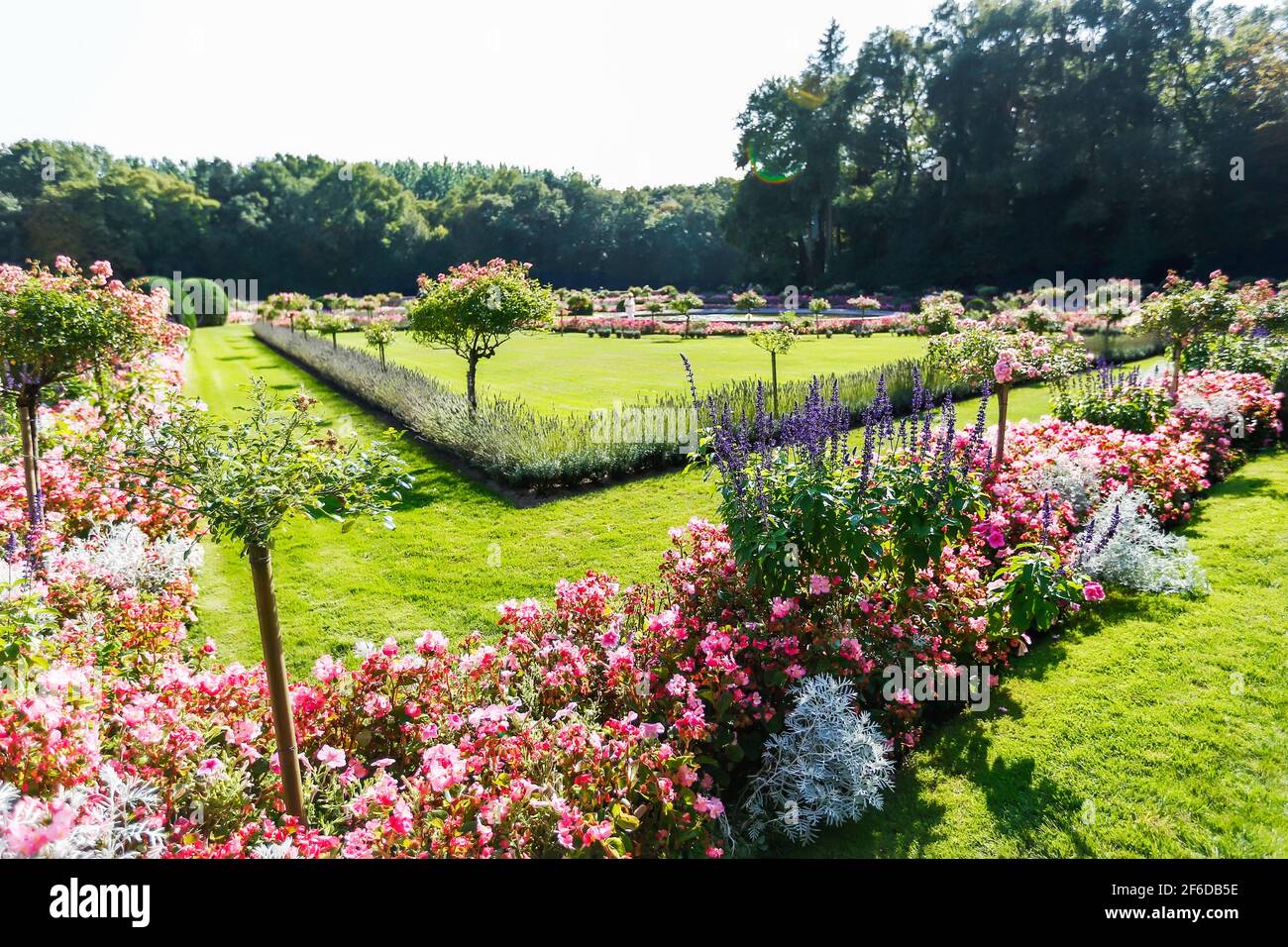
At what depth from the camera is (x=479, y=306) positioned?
36.8 feet

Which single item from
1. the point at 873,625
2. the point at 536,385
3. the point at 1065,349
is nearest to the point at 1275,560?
the point at 1065,349

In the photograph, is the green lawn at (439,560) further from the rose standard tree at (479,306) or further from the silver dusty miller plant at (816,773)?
the silver dusty miller plant at (816,773)

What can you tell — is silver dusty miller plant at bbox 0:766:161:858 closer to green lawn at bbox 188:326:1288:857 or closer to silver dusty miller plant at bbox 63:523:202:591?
green lawn at bbox 188:326:1288:857

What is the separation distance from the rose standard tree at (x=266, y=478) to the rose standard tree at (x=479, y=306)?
27.0ft

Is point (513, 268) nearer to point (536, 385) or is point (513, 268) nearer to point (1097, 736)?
point (536, 385)

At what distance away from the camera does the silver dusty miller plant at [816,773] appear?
3270 mm

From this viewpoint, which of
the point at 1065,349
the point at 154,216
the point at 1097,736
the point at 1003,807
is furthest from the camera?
the point at 154,216

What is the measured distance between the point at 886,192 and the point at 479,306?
158 ft

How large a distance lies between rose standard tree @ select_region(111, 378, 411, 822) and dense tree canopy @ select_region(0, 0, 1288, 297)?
44.9 metres

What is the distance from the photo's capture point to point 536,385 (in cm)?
1711

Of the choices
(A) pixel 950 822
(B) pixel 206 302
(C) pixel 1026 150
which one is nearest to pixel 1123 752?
(A) pixel 950 822

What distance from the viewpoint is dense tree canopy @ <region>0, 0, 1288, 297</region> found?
3731 centimetres

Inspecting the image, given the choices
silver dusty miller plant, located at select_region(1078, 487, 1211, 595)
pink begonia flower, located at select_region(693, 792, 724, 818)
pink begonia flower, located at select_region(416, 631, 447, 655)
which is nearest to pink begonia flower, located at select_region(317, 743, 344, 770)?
pink begonia flower, located at select_region(416, 631, 447, 655)

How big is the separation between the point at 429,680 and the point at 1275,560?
6.69m
